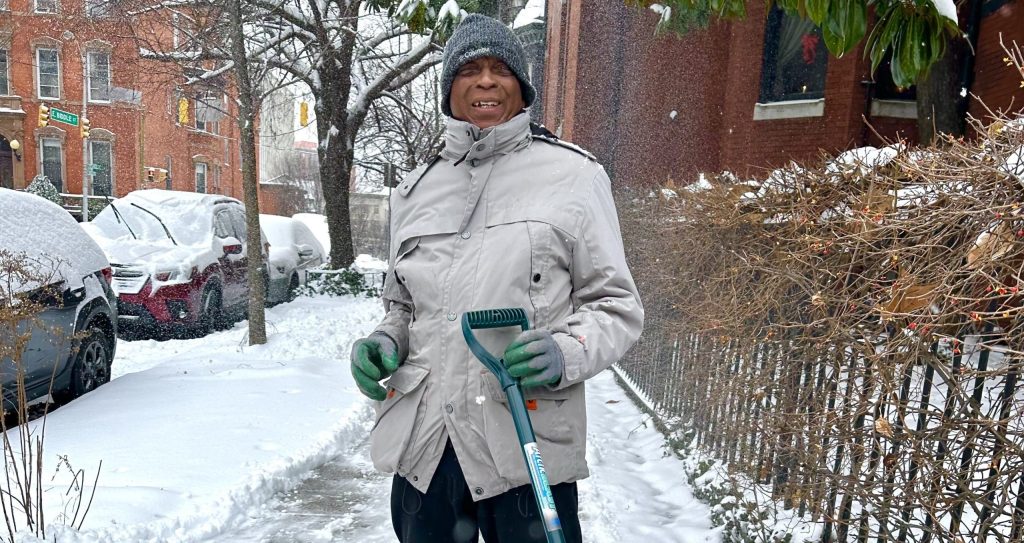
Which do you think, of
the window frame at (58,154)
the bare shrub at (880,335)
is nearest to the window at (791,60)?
the bare shrub at (880,335)

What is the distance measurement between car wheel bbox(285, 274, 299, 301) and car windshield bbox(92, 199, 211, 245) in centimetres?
340

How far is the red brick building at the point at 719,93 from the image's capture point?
9.77m

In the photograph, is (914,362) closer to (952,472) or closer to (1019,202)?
(952,472)

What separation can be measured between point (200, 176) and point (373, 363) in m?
40.0

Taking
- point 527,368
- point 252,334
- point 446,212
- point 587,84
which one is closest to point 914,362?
point 527,368

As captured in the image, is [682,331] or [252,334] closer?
[682,331]

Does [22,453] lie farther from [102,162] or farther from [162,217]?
[102,162]

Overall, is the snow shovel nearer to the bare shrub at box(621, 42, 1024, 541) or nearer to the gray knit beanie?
the gray knit beanie

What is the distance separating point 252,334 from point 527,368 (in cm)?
749

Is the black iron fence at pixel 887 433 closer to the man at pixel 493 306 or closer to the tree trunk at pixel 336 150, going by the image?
the man at pixel 493 306

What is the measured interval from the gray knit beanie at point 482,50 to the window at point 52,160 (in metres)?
36.5

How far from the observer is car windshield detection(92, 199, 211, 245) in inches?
369

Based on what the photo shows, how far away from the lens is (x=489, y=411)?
1.84 m

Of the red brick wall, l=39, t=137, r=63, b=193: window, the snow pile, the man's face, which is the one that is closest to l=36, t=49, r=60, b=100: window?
l=39, t=137, r=63, b=193: window
